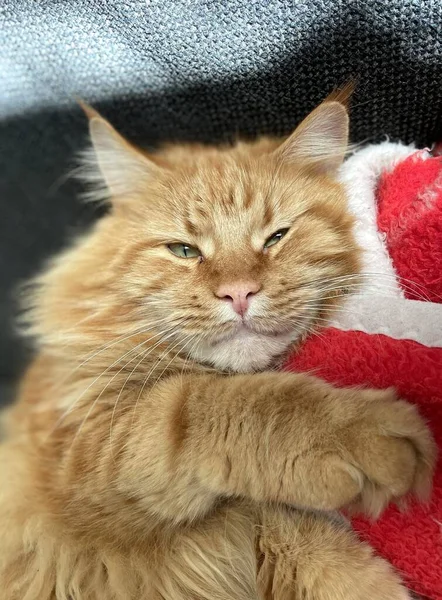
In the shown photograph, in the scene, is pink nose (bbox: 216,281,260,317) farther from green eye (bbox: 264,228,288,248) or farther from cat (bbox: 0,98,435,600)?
green eye (bbox: 264,228,288,248)

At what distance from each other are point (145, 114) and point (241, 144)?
0.97ft

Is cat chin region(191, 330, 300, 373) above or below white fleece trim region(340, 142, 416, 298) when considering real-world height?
below

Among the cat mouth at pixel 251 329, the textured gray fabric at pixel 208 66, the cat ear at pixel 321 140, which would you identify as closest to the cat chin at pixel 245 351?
the cat mouth at pixel 251 329

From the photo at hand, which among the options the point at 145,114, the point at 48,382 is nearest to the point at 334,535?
the point at 48,382

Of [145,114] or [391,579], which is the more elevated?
[145,114]

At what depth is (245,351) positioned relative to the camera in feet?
2.90

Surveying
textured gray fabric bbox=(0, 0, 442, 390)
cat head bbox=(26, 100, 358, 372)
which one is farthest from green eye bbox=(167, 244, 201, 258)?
textured gray fabric bbox=(0, 0, 442, 390)

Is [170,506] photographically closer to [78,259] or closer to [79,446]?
[79,446]

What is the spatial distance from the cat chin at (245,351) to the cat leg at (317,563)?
0.83 feet

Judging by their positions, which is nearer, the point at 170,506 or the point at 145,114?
the point at 170,506

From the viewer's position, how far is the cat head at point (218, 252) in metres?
0.88

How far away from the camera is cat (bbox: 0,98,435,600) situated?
73 centimetres

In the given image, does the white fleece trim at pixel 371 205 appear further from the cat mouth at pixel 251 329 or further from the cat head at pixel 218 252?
the cat mouth at pixel 251 329

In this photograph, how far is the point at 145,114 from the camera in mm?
1328
